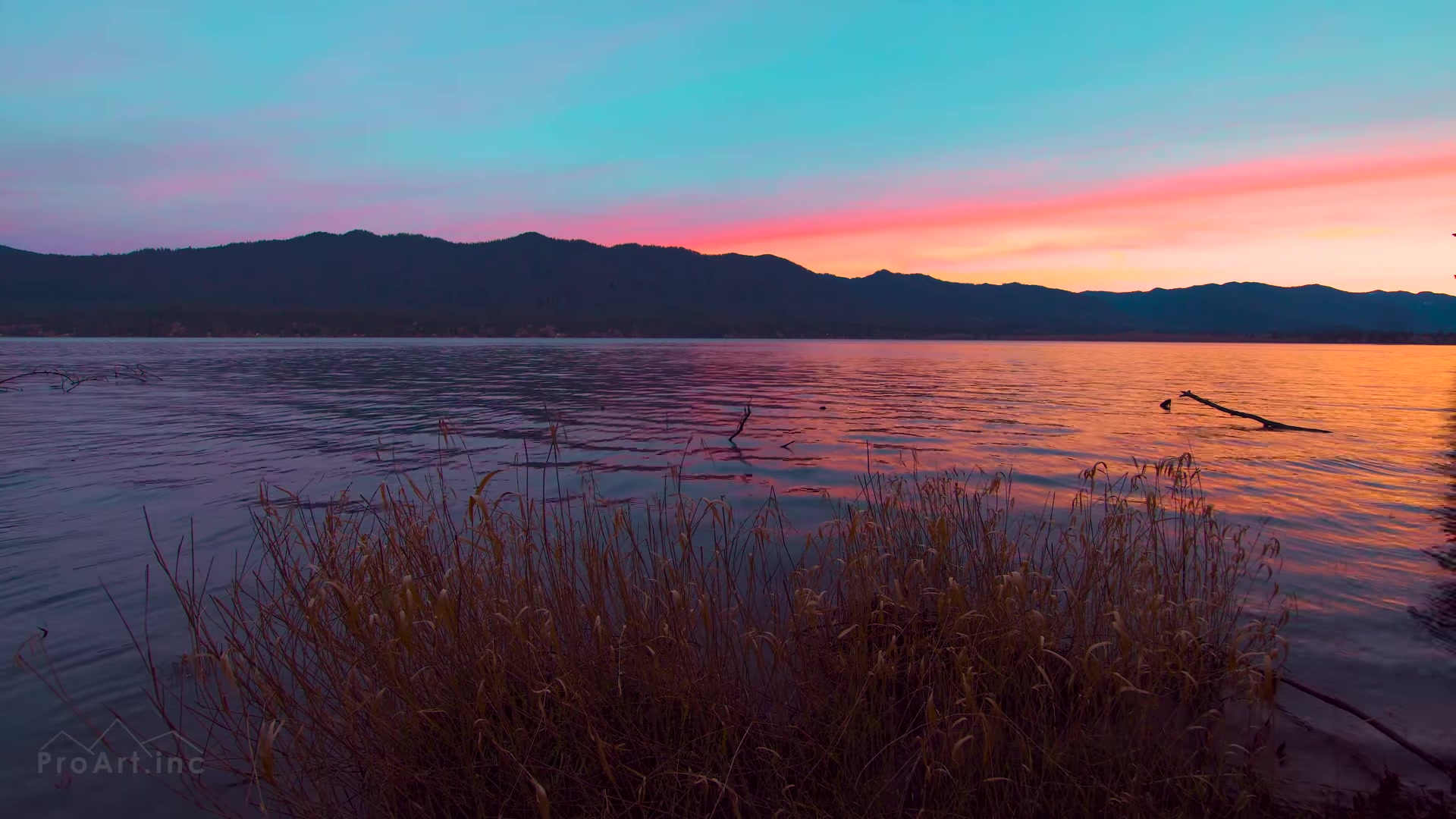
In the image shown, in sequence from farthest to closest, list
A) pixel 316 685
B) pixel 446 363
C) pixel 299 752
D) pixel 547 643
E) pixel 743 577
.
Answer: pixel 446 363 < pixel 743 577 < pixel 316 685 < pixel 547 643 < pixel 299 752

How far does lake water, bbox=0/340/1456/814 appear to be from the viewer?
5848 millimetres

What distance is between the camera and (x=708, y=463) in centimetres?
1555

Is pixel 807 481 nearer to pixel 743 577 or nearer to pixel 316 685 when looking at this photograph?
pixel 743 577

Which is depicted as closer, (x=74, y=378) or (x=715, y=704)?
(x=715, y=704)

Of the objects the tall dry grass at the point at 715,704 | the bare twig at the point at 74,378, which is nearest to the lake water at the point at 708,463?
the tall dry grass at the point at 715,704

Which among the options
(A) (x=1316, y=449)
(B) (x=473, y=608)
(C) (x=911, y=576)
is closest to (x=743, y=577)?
(C) (x=911, y=576)

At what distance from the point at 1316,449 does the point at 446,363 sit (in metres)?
61.5

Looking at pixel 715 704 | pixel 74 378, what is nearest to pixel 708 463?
pixel 715 704

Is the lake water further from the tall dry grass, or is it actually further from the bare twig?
the bare twig

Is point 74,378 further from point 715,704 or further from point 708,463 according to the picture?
point 715,704

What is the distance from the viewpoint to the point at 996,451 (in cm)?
1686

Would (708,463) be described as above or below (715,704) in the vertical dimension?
below

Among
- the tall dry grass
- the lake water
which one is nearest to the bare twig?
the lake water

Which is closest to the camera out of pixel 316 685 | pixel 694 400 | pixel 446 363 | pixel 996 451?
pixel 316 685
